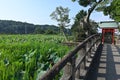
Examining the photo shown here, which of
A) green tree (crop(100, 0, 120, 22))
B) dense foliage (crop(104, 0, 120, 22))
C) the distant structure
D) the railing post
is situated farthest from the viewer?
green tree (crop(100, 0, 120, 22))

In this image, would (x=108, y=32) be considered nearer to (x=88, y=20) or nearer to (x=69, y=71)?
(x=88, y=20)

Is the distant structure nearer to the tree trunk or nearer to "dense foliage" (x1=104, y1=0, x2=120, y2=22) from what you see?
the tree trunk

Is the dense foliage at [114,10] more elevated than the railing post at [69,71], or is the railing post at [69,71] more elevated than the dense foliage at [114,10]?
the dense foliage at [114,10]

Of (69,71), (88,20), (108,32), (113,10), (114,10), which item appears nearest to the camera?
(69,71)

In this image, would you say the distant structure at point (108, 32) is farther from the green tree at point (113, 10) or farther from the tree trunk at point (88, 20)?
the green tree at point (113, 10)

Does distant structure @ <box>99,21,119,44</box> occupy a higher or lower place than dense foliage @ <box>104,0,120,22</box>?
lower

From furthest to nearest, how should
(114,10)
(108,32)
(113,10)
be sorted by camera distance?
(113,10) < (114,10) < (108,32)

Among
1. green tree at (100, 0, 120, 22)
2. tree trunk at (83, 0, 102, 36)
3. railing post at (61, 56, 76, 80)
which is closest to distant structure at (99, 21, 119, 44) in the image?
Answer: tree trunk at (83, 0, 102, 36)

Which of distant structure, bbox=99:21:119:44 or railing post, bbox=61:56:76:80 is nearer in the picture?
railing post, bbox=61:56:76:80

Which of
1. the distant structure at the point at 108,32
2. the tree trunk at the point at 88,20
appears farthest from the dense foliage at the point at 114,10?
the distant structure at the point at 108,32

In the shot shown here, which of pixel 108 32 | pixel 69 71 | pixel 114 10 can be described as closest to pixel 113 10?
pixel 114 10

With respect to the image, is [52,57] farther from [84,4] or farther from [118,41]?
[84,4]

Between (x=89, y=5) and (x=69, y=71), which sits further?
(x=89, y=5)

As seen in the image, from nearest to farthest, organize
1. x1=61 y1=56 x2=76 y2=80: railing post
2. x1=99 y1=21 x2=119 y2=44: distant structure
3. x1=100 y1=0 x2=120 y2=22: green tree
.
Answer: x1=61 y1=56 x2=76 y2=80: railing post
x1=99 y1=21 x2=119 y2=44: distant structure
x1=100 y1=0 x2=120 y2=22: green tree
